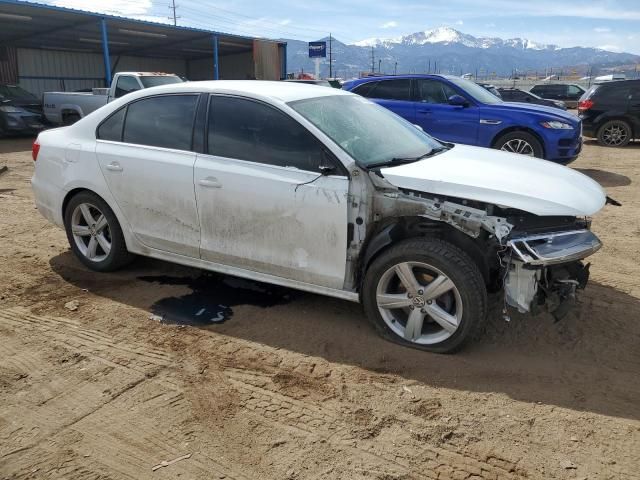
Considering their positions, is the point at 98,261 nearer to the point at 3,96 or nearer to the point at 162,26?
the point at 3,96

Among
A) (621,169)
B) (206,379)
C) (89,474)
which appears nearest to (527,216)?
(206,379)

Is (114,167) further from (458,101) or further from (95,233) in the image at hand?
(458,101)

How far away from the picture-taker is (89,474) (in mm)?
2500

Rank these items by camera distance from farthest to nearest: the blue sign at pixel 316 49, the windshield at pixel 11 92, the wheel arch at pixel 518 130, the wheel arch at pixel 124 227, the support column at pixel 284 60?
the blue sign at pixel 316 49 < the support column at pixel 284 60 < the windshield at pixel 11 92 < the wheel arch at pixel 518 130 < the wheel arch at pixel 124 227

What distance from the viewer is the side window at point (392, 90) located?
9.91 metres

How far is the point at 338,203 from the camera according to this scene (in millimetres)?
3537

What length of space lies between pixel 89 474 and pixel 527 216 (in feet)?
9.46

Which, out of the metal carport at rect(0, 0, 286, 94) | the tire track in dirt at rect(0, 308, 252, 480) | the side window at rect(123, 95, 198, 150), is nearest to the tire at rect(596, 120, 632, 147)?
the side window at rect(123, 95, 198, 150)

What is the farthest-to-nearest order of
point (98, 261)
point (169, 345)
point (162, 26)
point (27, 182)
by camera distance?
1. point (162, 26)
2. point (27, 182)
3. point (98, 261)
4. point (169, 345)

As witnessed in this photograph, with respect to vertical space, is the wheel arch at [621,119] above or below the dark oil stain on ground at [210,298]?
above

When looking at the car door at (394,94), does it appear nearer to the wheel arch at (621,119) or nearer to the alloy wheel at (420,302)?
the wheel arch at (621,119)

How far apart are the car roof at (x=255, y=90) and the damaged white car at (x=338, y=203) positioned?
1 cm

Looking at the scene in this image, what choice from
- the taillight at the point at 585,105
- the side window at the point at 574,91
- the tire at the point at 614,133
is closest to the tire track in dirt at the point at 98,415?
the taillight at the point at 585,105

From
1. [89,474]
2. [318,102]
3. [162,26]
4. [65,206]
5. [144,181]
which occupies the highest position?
[162,26]
